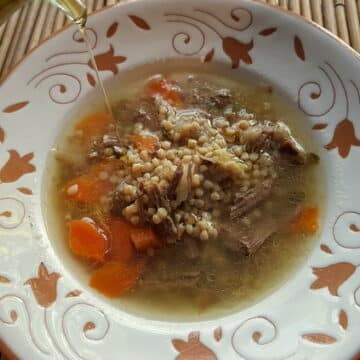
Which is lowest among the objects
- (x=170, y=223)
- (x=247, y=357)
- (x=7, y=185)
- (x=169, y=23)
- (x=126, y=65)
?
(x=247, y=357)

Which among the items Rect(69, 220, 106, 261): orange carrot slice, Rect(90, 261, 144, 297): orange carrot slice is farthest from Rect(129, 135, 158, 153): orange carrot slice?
Rect(90, 261, 144, 297): orange carrot slice

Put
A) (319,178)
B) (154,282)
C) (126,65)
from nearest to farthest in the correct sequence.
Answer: (154,282) < (319,178) < (126,65)

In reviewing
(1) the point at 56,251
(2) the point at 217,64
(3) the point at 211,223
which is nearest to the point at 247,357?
(3) the point at 211,223

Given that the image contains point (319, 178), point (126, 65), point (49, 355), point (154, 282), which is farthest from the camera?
point (126, 65)

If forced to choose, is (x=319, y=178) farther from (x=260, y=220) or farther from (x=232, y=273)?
(x=232, y=273)

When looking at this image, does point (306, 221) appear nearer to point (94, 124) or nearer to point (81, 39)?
point (94, 124)

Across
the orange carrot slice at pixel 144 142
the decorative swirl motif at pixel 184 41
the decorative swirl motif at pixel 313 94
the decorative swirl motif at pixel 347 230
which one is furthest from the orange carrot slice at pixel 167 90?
the decorative swirl motif at pixel 347 230

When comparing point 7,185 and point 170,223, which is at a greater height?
point 7,185

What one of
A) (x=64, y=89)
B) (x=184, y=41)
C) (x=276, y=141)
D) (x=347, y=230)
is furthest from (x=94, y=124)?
(x=347, y=230)

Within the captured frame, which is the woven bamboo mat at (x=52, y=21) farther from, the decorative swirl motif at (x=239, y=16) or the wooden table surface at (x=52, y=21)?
the decorative swirl motif at (x=239, y=16)
